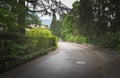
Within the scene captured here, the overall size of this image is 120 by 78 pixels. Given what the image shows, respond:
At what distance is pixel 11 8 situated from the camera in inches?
427

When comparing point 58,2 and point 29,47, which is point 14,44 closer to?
point 29,47

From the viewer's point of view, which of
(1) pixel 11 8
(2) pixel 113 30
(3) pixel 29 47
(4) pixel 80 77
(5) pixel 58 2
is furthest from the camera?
(2) pixel 113 30

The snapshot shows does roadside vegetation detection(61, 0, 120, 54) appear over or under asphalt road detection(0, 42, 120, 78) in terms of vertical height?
over

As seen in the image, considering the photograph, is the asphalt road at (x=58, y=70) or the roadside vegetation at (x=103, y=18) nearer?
the asphalt road at (x=58, y=70)

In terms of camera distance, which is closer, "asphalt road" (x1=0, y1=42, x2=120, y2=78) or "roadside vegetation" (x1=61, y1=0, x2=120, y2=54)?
"asphalt road" (x1=0, y1=42, x2=120, y2=78)

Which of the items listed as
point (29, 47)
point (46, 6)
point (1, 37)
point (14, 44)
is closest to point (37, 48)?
point (29, 47)

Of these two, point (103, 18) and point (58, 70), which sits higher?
point (103, 18)

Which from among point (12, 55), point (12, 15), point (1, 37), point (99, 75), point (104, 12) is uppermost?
point (104, 12)

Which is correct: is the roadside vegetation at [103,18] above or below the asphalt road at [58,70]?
above

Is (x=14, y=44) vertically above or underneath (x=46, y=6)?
underneath

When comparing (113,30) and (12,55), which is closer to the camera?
(12,55)

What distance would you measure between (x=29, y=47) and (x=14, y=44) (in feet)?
12.6

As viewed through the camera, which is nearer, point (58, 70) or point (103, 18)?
point (58, 70)

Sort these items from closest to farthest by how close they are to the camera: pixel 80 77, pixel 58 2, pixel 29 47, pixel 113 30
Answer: pixel 80 77
pixel 29 47
pixel 58 2
pixel 113 30
